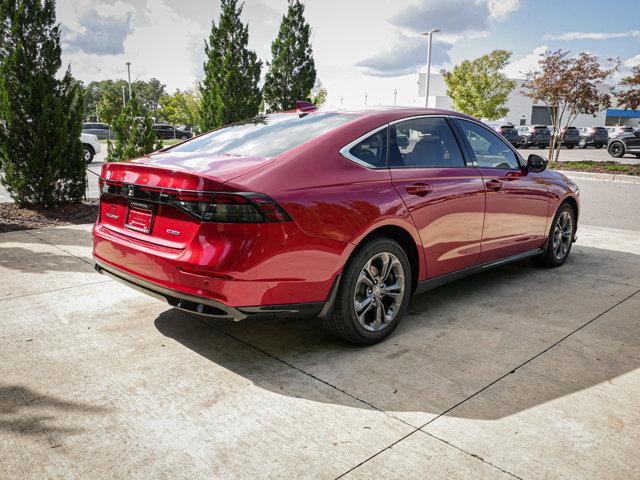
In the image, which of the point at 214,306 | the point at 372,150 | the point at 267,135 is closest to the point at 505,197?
the point at 372,150

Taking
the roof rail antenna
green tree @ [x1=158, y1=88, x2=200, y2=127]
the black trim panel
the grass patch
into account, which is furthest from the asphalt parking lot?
green tree @ [x1=158, y1=88, x2=200, y2=127]

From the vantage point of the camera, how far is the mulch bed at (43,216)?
7315 mm

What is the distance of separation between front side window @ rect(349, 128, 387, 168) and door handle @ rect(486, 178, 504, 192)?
1.26m

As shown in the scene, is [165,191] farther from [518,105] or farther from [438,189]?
[518,105]

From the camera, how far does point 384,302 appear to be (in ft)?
12.2

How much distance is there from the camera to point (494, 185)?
4.51m

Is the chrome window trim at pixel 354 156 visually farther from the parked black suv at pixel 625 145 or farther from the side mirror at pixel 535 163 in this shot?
the parked black suv at pixel 625 145

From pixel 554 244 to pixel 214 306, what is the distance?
419cm

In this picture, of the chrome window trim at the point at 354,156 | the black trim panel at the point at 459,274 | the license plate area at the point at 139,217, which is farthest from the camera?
the black trim panel at the point at 459,274

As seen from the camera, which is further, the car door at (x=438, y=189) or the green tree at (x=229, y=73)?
the green tree at (x=229, y=73)

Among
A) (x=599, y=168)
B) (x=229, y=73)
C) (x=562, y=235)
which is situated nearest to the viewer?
(x=562, y=235)

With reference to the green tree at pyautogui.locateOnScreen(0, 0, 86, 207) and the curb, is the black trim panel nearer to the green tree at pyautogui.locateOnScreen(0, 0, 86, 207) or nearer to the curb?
the green tree at pyautogui.locateOnScreen(0, 0, 86, 207)

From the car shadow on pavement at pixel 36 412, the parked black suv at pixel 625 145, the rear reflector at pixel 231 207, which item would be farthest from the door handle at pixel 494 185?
the parked black suv at pixel 625 145

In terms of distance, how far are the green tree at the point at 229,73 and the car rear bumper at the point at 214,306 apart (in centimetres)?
1027
